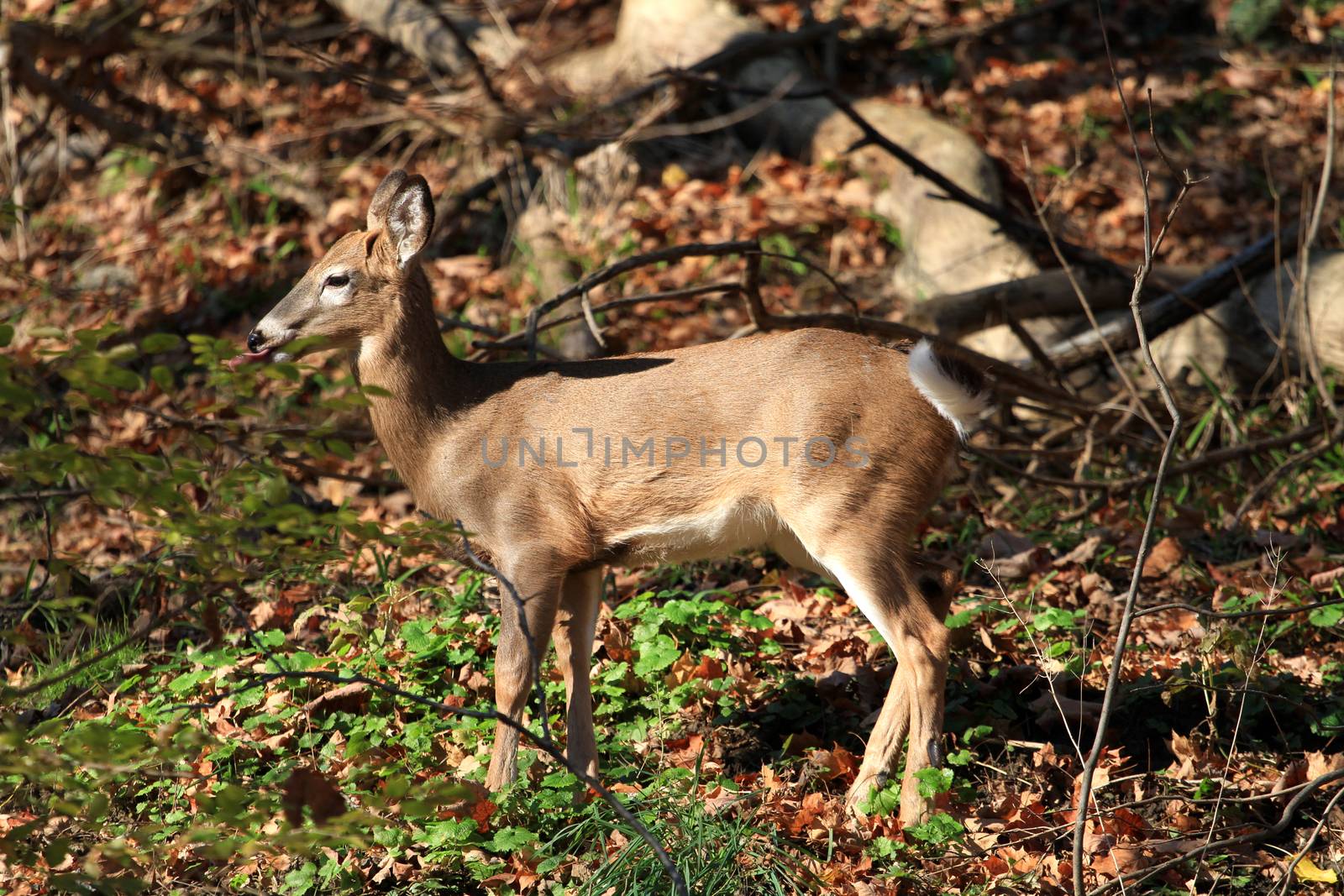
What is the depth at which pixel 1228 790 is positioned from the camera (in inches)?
163

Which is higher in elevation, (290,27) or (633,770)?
(290,27)

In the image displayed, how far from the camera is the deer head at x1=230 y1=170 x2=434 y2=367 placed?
14.7 feet

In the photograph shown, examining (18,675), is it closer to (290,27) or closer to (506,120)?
(506,120)

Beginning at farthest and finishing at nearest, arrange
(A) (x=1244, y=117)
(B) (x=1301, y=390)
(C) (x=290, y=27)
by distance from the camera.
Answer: (C) (x=290, y=27) → (A) (x=1244, y=117) → (B) (x=1301, y=390)

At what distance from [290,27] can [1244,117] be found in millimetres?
7348

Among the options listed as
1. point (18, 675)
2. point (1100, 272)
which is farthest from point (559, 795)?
point (1100, 272)

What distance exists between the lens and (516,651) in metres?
4.20

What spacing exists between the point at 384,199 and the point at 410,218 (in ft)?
0.50

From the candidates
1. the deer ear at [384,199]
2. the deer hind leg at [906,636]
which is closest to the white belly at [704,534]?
the deer hind leg at [906,636]

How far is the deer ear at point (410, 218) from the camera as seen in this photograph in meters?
4.45

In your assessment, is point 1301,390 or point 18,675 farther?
point 1301,390

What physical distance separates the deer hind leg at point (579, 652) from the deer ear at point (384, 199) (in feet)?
4.80

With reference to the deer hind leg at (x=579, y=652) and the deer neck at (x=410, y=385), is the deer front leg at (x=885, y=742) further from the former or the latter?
the deer neck at (x=410, y=385)

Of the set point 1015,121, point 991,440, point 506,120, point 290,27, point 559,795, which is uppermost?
point 290,27
